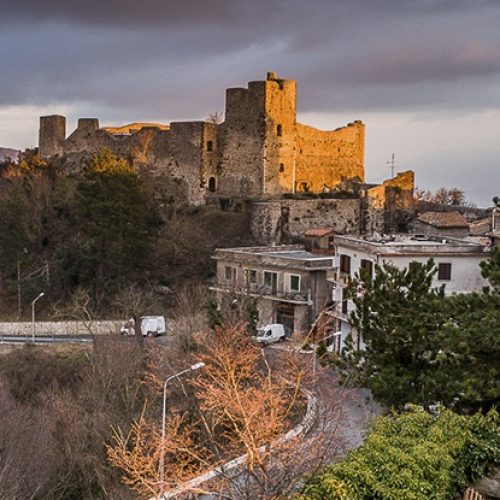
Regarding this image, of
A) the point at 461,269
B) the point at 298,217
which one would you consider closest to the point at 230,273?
the point at 298,217

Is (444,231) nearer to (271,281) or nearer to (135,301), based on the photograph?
(271,281)

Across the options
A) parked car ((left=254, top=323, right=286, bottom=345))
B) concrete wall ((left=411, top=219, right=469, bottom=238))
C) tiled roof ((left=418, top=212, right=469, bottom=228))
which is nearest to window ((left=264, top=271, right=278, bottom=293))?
parked car ((left=254, top=323, right=286, bottom=345))

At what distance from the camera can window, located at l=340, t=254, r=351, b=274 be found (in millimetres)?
36956

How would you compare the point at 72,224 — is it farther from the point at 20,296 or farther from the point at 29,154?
the point at 29,154

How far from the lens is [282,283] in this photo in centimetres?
4144

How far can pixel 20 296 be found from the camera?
158 feet

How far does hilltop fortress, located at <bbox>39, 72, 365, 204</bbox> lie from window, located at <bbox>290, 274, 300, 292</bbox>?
12.1m

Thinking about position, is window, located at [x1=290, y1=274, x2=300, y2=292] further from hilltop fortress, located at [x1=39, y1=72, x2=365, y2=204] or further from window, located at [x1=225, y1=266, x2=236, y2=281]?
hilltop fortress, located at [x1=39, y1=72, x2=365, y2=204]

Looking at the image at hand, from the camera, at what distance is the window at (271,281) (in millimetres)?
41719

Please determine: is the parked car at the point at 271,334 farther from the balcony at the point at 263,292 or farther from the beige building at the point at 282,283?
the balcony at the point at 263,292

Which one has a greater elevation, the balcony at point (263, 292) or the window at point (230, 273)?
the window at point (230, 273)

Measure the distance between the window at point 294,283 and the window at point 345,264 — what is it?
11.9 ft

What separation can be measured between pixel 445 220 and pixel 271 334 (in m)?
11.8

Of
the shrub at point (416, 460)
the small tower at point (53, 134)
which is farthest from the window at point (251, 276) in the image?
the shrub at point (416, 460)
